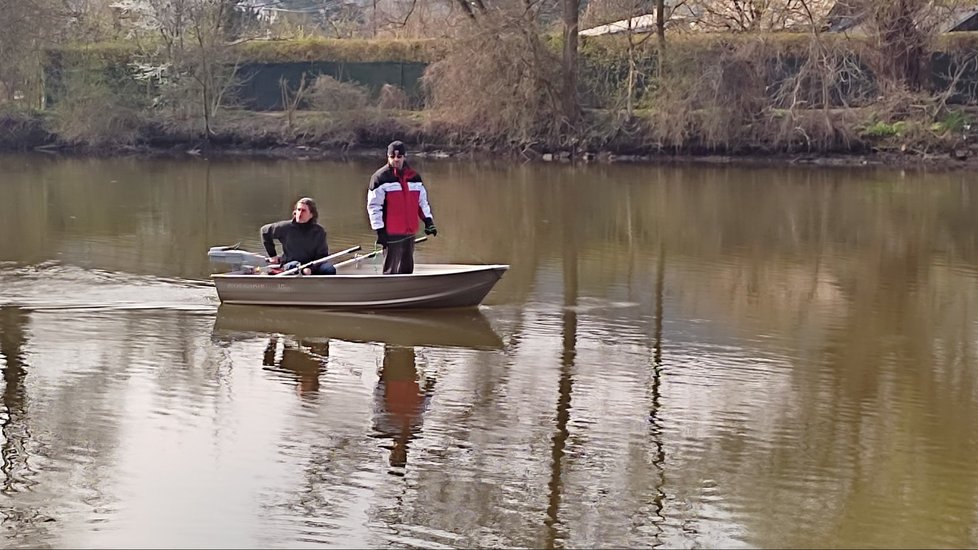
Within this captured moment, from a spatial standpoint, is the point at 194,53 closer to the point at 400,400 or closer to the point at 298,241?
the point at 298,241

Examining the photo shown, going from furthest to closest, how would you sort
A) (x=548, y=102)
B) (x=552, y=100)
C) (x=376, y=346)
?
1. (x=548, y=102)
2. (x=552, y=100)
3. (x=376, y=346)

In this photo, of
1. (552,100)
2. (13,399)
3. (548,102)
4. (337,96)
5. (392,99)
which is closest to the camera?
(13,399)

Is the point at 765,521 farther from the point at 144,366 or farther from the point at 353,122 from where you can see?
the point at 353,122

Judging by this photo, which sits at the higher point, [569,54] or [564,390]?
[569,54]

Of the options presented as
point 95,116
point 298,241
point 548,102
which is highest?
point 548,102

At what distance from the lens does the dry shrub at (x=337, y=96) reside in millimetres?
39438

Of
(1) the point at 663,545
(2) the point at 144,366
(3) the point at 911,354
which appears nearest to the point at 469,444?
(1) the point at 663,545

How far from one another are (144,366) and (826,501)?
5.71 meters

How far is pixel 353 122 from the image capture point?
129 ft

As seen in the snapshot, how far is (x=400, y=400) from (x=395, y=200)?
321cm

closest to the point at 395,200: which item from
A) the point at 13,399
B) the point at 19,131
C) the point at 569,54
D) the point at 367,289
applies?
the point at 367,289

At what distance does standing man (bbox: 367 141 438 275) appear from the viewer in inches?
501

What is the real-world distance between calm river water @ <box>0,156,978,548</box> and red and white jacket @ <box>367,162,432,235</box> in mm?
917

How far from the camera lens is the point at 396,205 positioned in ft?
42.0
